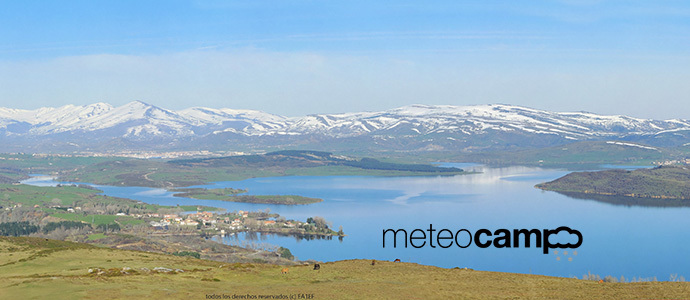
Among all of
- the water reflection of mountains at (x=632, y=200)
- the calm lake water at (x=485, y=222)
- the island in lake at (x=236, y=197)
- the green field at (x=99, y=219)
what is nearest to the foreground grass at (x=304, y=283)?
the calm lake water at (x=485, y=222)

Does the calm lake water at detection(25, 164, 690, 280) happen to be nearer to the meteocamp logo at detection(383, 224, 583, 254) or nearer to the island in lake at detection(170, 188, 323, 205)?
the meteocamp logo at detection(383, 224, 583, 254)

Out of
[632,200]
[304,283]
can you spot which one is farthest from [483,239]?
[304,283]

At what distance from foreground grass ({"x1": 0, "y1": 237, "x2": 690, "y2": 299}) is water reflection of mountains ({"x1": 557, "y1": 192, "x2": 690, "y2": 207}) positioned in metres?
118

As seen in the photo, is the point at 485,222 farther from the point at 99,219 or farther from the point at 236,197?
the point at 236,197

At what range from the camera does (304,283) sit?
29797 millimetres

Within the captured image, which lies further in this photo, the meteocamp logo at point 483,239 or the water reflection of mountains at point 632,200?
the water reflection of mountains at point 632,200

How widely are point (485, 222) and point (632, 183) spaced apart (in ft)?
245

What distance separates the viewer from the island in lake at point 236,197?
14332 cm

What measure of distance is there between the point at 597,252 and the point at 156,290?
71372 millimetres

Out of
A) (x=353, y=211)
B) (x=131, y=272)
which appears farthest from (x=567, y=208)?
(x=131, y=272)

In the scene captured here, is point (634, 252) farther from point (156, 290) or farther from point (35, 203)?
point (35, 203)

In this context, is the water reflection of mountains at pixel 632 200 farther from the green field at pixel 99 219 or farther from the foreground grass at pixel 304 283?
the foreground grass at pixel 304 283

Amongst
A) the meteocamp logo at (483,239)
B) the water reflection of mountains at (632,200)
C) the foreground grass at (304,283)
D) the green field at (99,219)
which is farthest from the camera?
the water reflection of mountains at (632,200)

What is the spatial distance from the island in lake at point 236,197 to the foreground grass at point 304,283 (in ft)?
346
